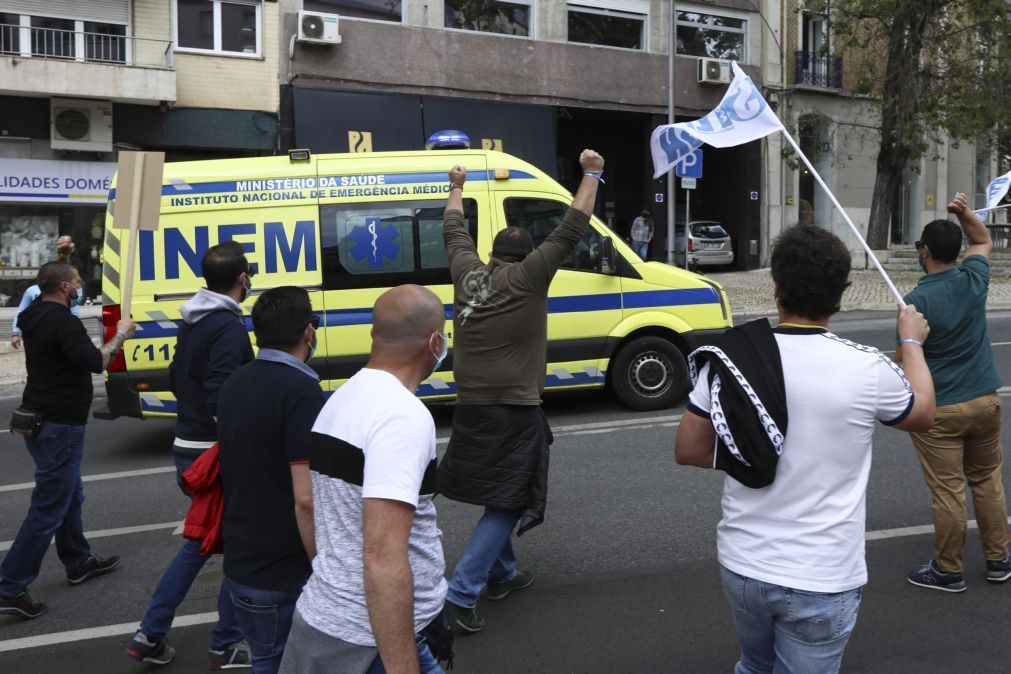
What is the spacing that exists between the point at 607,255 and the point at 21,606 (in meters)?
5.82

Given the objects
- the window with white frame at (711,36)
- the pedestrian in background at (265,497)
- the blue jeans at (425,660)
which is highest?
the window with white frame at (711,36)

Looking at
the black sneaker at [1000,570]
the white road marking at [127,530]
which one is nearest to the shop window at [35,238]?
the white road marking at [127,530]

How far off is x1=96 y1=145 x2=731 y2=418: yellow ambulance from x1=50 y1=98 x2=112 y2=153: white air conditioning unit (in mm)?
11693

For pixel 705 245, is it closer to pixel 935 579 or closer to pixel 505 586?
pixel 935 579

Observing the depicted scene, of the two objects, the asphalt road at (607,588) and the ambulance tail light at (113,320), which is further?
the ambulance tail light at (113,320)

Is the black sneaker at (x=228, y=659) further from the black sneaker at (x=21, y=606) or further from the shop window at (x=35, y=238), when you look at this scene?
the shop window at (x=35, y=238)

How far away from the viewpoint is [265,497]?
294 centimetres

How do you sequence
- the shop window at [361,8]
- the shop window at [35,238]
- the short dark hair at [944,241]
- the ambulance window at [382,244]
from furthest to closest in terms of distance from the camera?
the shop window at [361,8], the shop window at [35,238], the ambulance window at [382,244], the short dark hair at [944,241]

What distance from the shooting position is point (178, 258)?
27.1ft

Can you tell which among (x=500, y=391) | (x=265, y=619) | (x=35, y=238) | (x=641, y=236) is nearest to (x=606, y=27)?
(x=641, y=236)

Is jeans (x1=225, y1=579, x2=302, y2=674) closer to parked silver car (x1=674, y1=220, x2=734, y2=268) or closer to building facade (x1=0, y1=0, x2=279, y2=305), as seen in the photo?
building facade (x1=0, y1=0, x2=279, y2=305)

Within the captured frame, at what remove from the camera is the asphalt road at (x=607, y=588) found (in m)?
4.11

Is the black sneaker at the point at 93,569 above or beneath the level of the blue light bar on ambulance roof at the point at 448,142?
beneath

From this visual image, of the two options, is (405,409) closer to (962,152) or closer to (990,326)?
(990,326)
